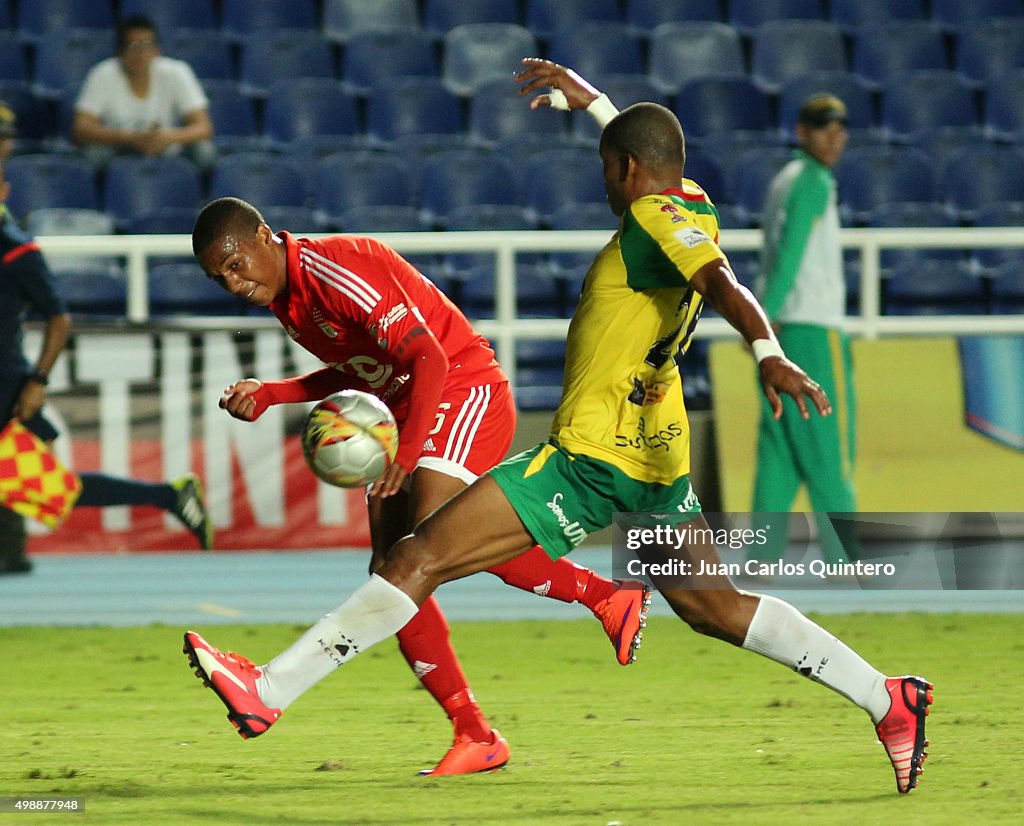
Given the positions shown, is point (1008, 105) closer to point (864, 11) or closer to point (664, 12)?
point (864, 11)

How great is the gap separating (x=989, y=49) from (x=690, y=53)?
271 centimetres

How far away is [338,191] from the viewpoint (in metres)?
13.2

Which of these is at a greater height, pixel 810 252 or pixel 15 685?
pixel 810 252

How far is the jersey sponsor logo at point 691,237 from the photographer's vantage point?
15.4 ft

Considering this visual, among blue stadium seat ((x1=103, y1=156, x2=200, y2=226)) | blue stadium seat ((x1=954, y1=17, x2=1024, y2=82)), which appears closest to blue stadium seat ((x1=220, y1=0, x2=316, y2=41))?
blue stadium seat ((x1=103, y1=156, x2=200, y2=226))

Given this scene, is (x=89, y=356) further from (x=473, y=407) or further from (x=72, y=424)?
(x=473, y=407)

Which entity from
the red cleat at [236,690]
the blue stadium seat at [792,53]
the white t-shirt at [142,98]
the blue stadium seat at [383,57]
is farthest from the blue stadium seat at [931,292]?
the red cleat at [236,690]

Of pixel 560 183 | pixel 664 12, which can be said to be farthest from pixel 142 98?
pixel 664 12

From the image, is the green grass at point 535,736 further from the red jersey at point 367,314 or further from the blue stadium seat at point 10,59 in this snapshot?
the blue stadium seat at point 10,59

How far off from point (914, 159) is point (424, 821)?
10.3 m

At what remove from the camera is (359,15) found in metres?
15.2

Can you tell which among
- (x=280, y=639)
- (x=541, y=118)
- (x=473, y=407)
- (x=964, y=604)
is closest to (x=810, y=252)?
(x=964, y=604)

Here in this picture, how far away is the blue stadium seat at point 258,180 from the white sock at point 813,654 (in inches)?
336

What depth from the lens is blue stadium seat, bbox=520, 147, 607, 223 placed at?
13344 mm
